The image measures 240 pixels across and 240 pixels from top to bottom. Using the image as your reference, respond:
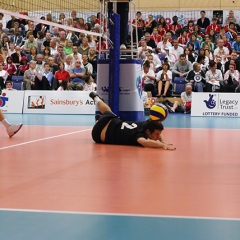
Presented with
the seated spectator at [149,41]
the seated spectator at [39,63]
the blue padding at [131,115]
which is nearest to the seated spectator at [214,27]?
the seated spectator at [149,41]

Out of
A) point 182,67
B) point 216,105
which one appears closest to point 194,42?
point 182,67

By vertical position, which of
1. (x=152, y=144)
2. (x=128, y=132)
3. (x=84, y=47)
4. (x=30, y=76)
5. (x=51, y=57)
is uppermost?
(x=84, y=47)

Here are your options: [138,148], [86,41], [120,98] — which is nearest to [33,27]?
[86,41]

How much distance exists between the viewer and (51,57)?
2014 centimetres

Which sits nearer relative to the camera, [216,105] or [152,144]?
[152,144]

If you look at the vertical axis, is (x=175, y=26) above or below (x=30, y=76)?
above

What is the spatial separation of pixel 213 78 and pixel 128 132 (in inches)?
413

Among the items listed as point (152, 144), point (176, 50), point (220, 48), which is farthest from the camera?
point (176, 50)

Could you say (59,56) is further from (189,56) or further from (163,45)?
(189,56)

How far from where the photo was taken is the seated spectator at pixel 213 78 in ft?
59.1

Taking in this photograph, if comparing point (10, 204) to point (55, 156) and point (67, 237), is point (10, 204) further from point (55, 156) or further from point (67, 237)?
point (55, 156)

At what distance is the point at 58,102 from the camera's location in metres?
18.0

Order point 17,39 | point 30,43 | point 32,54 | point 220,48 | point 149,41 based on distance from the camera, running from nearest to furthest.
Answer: point 220,48, point 32,54, point 30,43, point 149,41, point 17,39

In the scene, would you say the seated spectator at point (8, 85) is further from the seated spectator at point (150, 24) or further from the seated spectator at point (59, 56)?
the seated spectator at point (150, 24)
